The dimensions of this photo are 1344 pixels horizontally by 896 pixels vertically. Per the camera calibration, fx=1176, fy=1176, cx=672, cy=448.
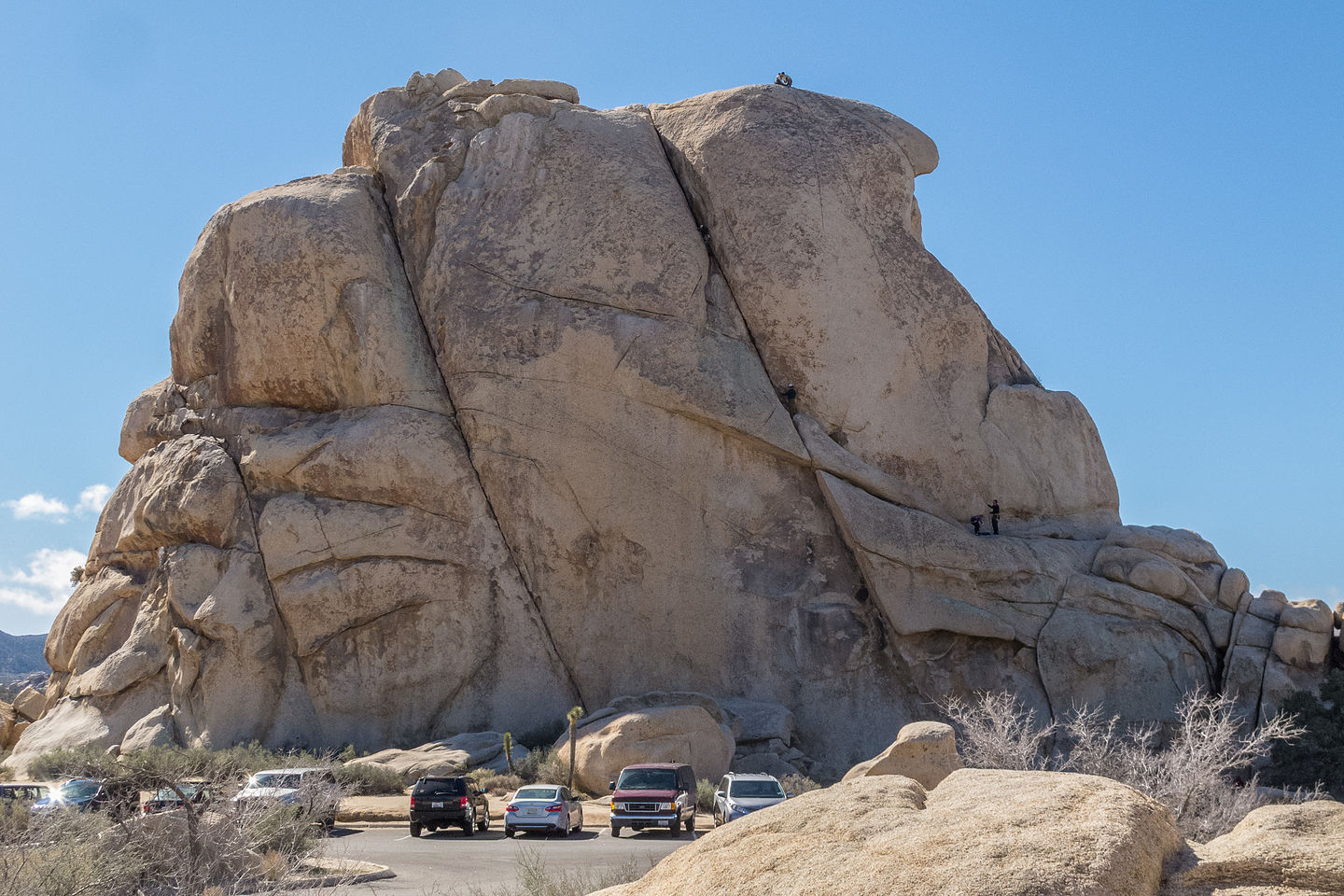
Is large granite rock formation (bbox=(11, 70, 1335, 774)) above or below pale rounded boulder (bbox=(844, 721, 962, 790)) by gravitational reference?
above

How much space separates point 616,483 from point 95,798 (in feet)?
56.2

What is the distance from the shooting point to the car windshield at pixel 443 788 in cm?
2088

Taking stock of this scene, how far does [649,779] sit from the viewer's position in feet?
67.4

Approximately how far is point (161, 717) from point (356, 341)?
37.6 ft

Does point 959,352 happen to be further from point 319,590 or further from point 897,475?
point 319,590

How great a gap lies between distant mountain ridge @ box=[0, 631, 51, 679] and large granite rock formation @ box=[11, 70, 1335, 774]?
400 feet

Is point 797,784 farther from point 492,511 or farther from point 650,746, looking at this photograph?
point 492,511

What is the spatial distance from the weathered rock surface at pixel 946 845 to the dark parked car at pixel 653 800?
42.9 feet

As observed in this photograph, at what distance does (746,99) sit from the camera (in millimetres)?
35750

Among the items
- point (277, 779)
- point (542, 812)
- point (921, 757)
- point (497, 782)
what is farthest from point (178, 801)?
point (497, 782)

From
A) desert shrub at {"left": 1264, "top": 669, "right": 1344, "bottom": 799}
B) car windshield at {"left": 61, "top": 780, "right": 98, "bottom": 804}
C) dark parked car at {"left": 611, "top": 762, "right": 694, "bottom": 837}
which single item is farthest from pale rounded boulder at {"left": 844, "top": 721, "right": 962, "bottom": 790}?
car windshield at {"left": 61, "top": 780, "right": 98, "bottom": 804}

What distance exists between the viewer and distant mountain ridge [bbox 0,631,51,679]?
148m

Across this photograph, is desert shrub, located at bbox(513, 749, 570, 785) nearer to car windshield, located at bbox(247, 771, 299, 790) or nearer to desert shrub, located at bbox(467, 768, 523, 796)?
desert shrub, located at bbox(467, 768, 523, 796)

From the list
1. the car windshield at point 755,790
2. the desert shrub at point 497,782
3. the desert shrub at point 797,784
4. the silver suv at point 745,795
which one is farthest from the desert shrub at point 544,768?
the car windshield at point 755,790
